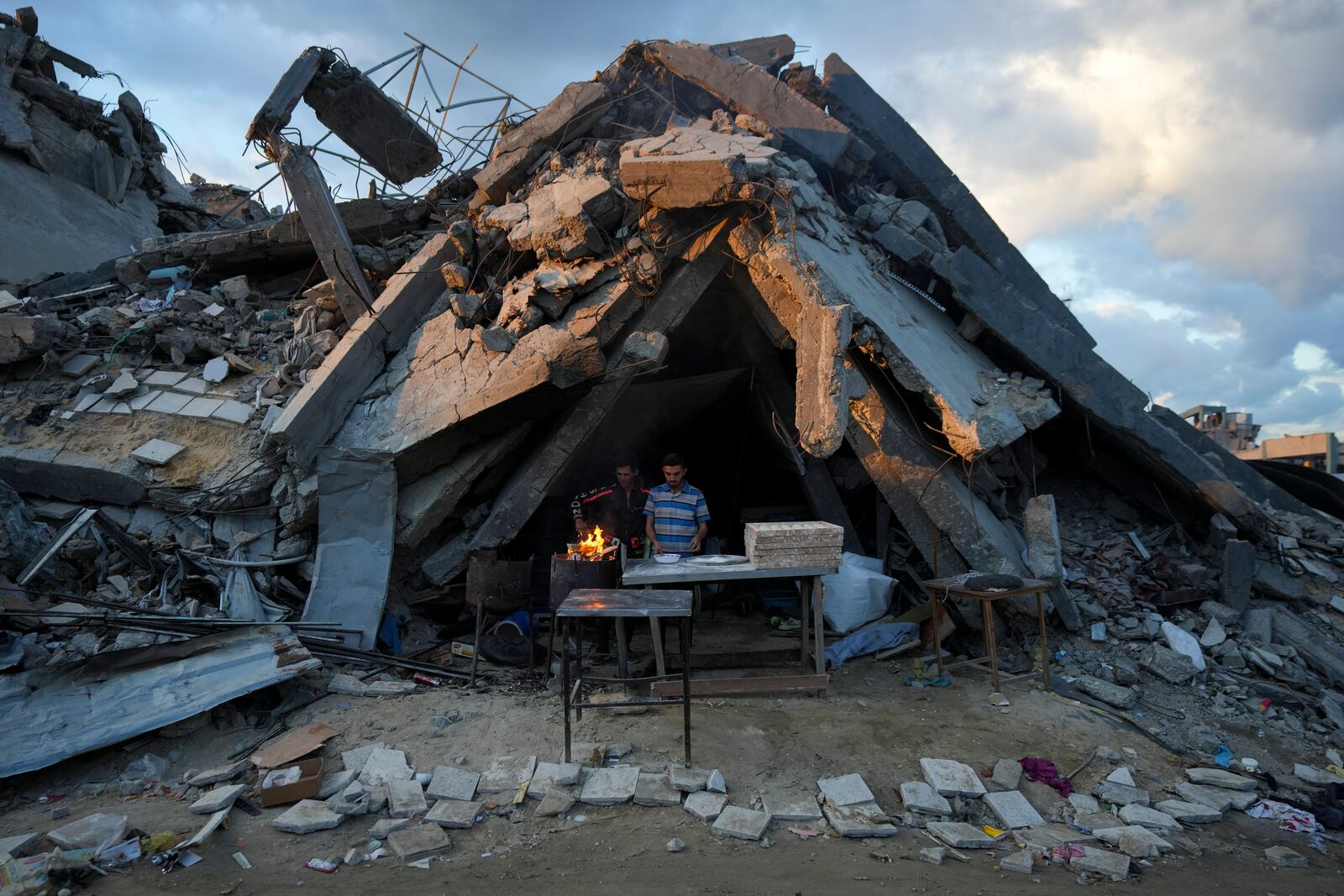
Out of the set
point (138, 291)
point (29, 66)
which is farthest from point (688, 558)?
point (29, 66)

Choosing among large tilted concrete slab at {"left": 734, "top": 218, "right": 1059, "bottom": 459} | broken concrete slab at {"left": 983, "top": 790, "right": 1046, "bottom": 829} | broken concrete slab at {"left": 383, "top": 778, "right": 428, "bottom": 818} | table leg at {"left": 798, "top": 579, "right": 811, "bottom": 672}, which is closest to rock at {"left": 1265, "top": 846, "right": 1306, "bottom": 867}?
broken concrete slab at {"left": 983, "top": 790, "right": 1046, "bottom": 829}

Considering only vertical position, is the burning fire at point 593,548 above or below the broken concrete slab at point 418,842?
above

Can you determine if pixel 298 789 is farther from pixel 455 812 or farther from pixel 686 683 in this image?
pixel 686 683

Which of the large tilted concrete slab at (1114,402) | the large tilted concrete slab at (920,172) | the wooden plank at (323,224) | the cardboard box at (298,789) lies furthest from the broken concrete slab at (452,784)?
the large tilted concrete slab at (920,172)

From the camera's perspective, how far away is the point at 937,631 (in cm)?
611

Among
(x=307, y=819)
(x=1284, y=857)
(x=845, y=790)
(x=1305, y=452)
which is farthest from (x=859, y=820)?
(x=1305, y=452)

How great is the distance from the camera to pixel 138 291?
983 cm

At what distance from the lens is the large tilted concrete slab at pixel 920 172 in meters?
8.82

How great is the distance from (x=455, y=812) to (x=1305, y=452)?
11.9 m

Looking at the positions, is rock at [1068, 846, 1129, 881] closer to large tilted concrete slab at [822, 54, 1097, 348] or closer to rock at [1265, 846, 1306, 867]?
rock at [1265, 846, 1306, 867]

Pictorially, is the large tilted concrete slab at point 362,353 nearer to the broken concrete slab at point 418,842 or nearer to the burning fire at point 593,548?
the burning fire at point 593,548

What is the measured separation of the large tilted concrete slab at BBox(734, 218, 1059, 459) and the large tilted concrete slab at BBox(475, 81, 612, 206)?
2.72 metres

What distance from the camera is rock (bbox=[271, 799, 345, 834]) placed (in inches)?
151

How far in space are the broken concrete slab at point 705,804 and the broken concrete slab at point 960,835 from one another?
1.11 meters
